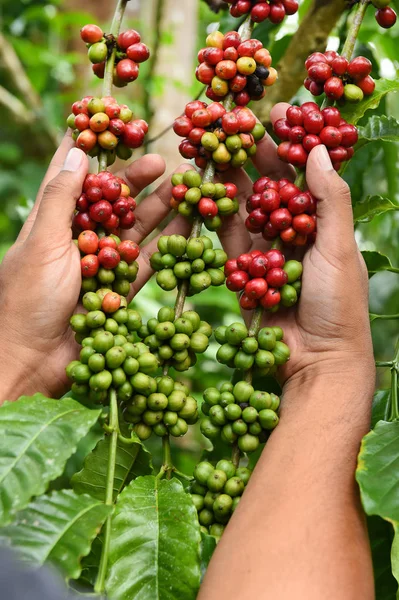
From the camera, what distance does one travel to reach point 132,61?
1.40m

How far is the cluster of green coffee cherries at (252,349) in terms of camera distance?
123 centimetres

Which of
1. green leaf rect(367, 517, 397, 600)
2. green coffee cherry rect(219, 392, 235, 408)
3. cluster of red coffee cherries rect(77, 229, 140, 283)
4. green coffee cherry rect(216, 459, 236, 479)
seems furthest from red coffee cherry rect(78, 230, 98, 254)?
green leaf rect(367, 517, 397, 600)

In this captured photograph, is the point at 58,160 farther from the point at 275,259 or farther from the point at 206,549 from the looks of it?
the point at 206,549

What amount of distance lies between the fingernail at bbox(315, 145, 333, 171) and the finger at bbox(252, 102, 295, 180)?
0.22 m

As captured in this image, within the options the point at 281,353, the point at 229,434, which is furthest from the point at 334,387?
the point at 229,434

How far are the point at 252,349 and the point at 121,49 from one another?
78cm

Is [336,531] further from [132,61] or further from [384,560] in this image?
[132,61]

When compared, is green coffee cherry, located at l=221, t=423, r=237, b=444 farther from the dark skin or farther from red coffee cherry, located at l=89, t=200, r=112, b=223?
red coffee cherry, located at l=89, t=200, r=112, b=223

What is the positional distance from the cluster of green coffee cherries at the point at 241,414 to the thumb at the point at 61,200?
0.50m

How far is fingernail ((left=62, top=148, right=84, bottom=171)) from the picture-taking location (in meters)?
1.33

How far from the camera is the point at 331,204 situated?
4.17 ft

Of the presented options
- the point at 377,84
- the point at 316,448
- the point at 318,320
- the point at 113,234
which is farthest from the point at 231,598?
the point at 377,84

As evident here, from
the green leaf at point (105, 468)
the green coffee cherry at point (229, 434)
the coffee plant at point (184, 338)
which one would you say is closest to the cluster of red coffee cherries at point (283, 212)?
the coffee plant at point (184, 338)

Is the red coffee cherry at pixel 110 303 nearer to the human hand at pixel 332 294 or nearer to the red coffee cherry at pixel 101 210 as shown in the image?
the red coffee cherry at pixel 101 210
